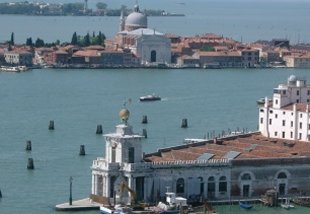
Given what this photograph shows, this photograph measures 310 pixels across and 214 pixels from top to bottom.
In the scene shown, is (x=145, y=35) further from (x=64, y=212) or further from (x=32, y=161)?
(x=64, y=212)

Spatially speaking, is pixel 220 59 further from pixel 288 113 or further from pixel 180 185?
pixel 180 185

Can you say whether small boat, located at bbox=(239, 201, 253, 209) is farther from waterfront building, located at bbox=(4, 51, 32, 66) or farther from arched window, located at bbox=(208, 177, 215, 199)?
waterfront building, located at bbox=(4, 51, 32, 66)

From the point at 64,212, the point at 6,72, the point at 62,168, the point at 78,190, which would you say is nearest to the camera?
the point at 64,212

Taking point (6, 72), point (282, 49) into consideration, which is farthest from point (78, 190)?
point (282, 49)

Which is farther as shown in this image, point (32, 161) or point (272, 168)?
point (32, 161)

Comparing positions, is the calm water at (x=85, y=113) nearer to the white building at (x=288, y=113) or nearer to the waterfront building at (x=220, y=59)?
the waterfront building at (x=220, y=59)

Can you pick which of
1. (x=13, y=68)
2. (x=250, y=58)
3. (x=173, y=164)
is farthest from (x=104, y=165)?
(x=250, y=58)
